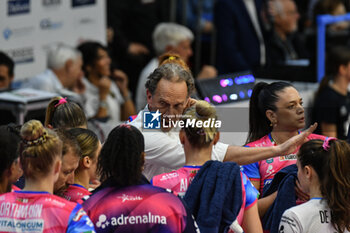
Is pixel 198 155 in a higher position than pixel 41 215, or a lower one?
higher

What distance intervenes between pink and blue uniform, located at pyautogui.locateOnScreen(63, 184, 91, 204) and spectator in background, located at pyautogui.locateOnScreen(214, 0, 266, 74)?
5.38 metres

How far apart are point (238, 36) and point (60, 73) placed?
243cm

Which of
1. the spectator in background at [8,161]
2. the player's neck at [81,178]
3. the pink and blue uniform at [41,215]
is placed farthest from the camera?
the player's neck at [81,178]

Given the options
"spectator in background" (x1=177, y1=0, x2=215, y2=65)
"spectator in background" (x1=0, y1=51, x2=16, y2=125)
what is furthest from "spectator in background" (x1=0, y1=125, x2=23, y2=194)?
"spectator in background" (x1=177, y1=0, x2=215, y2=65)

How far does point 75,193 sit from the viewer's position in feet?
12.4

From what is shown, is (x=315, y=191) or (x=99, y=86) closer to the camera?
(x=315, y=191)

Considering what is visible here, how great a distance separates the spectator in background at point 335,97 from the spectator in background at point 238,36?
1.75 metres

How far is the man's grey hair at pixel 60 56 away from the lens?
7.75 metres

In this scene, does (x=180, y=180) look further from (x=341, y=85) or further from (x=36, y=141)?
(x=341, y=85)

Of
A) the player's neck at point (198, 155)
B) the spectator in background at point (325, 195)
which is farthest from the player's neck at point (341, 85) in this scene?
the player's neck at point (198, 155)

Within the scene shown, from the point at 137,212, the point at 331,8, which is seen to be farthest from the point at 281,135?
the point at 331,8

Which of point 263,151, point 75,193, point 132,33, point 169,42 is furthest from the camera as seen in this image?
point 132,33

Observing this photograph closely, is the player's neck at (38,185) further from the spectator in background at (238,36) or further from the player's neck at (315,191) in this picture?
the spectator in background at (238,36)

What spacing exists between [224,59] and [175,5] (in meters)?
1.28
